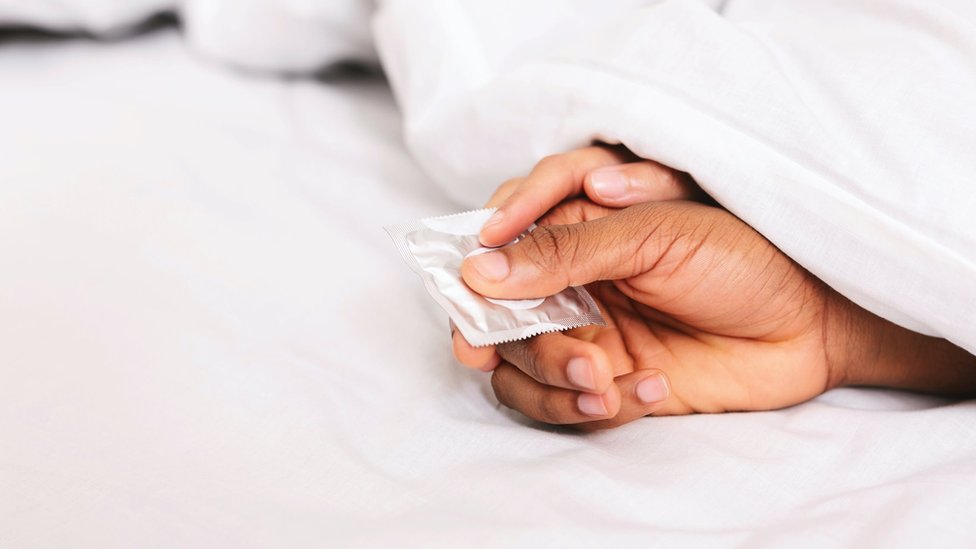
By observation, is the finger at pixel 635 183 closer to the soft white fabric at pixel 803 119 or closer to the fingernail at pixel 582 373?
the soft white fabric at pixel 803 119

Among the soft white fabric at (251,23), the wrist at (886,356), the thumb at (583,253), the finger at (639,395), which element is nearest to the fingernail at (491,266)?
the thumb at (583,253)

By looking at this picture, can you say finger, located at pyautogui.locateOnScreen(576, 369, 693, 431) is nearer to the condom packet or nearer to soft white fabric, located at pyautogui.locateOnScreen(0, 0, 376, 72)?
the condom packet

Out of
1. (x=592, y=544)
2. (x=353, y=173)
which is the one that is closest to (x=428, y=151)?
(x=353, y=173)

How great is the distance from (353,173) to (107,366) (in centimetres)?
32

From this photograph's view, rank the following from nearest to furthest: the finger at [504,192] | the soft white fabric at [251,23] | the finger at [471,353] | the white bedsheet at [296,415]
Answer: the white bedsheet at [296,415], the finger at [471,353], the finger at [504,192], the soft white fabric at [251,23]

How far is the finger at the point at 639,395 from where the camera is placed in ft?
1.73

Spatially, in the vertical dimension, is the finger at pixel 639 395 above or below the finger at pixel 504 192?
below

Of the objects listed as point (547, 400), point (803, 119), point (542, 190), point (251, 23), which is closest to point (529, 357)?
point (547, 400)

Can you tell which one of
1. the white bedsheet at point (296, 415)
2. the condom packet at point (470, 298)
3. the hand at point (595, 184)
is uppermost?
the hand at point (595, 184)

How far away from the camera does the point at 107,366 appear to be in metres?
0.56

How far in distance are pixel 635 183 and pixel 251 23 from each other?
51 centimetres

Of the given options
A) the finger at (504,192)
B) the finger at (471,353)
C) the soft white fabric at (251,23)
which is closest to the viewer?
the finger at (471,353)

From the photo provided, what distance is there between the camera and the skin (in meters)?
0.53

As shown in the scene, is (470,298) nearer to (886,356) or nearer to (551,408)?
(551,408)
